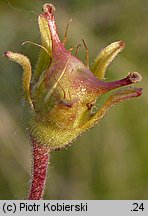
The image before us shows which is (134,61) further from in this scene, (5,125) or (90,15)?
(5,125)

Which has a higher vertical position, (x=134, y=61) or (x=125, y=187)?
(x=134, y=61)

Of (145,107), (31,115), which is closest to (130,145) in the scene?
(145,107)

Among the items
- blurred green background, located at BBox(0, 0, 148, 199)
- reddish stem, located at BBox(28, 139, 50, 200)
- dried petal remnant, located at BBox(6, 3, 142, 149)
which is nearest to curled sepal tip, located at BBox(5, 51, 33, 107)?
dried petal remnant, located at BBox(6, 3, 142, 149)

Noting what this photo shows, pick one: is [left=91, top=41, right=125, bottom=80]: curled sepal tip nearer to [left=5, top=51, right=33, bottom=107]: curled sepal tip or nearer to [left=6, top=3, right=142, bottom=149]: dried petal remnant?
[left=6, top=3, right=142, bottom=149]: dried petal remnant

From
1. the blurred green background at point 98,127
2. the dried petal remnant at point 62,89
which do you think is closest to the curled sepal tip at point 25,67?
the dried petal remnant at point 62,89

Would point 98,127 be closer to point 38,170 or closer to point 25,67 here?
point 38,170

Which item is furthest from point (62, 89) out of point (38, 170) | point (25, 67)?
point (38, 170)
